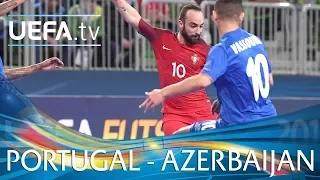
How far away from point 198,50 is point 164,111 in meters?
0.67

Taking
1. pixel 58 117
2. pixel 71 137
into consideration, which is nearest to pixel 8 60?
pixel 58 117

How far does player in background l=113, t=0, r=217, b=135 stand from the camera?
941 cm

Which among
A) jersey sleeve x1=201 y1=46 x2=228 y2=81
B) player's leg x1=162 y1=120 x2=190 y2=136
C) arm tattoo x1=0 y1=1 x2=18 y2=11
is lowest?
player's leg x1=162 y1=120 x2=190 y2=136

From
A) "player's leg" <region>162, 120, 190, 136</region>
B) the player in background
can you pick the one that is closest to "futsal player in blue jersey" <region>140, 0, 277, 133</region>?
"player's leg" <region>162, 120, 190, 136</region>

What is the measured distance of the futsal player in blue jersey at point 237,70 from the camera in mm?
7734

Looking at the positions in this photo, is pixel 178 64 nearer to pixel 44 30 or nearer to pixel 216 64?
pixel 44 30

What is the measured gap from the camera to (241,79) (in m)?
7.81

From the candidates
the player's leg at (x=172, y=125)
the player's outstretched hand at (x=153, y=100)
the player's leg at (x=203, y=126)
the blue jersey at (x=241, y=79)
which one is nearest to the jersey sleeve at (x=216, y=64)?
the blue jersey at (x=241, y=79)

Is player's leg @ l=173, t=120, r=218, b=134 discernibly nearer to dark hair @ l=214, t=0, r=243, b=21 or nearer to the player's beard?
dark hair @ l=214, t=0, r=243, b=21

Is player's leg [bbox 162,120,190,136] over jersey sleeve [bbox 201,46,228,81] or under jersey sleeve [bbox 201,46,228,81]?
under

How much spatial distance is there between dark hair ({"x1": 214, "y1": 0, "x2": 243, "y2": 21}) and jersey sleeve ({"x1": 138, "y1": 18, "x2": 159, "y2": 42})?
62.6 inches

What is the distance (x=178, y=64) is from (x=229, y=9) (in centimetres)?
190

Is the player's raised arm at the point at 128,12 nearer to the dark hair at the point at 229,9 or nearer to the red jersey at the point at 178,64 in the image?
the red jersey at the point at 178,64

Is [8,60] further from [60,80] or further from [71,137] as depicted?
[71,137]
